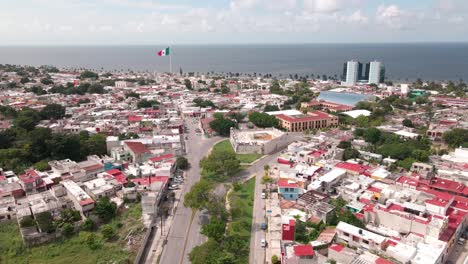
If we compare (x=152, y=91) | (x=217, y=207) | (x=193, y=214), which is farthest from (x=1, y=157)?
(x=152, y=91)

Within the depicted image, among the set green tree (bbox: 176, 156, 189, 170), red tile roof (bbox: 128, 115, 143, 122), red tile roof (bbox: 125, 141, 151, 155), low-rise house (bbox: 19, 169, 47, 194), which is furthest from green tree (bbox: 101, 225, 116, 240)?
red tile roof (bbox: 128, 115, 143, 122)

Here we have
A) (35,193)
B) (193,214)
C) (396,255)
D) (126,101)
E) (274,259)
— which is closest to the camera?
A: (396,255)

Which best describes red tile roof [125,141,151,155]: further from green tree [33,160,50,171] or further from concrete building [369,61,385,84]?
concrete building [369,61,385,84]

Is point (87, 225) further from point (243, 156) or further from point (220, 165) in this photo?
point (243, 156)

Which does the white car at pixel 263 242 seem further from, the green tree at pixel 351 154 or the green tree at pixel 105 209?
the green tree at pixel 351 154

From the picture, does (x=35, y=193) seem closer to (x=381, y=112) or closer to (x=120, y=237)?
(x=120, y=237)

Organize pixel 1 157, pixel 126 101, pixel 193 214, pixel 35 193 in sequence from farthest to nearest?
1. pixel 126 101
2. pixel 1 157
3. pixel 35 193
4. pixel 193 214
